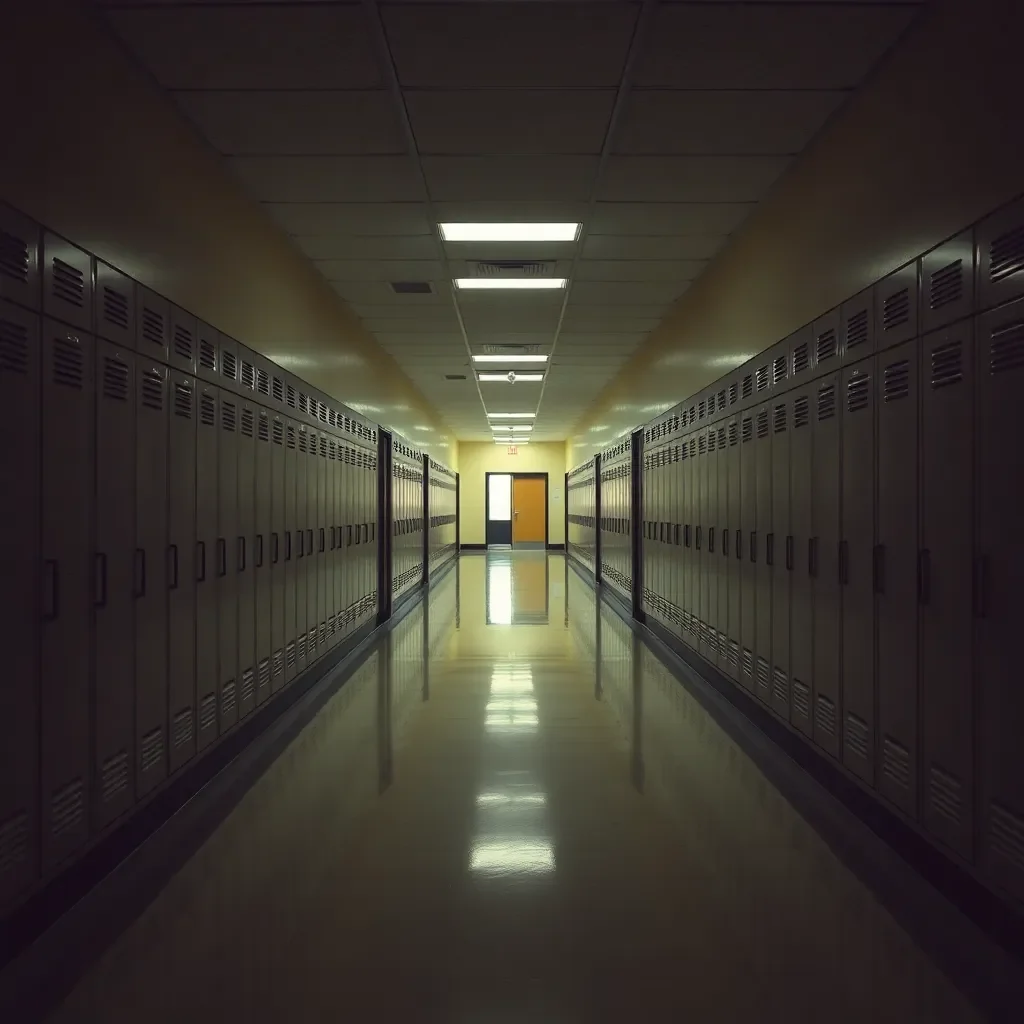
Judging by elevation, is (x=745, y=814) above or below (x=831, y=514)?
below

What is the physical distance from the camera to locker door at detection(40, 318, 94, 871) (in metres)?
2.42

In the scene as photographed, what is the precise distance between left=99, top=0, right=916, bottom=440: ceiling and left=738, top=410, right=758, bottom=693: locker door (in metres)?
1.51

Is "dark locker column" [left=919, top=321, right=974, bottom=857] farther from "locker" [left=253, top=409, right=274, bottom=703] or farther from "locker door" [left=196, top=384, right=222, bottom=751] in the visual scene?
"locker" [left=253, top=409, right=274, bottom=703]

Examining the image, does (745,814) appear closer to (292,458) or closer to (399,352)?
(292,458)

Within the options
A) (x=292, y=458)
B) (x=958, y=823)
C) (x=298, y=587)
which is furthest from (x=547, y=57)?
(x=298, y=587)

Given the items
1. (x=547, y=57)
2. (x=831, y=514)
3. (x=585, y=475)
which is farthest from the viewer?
(x=585, y=475)

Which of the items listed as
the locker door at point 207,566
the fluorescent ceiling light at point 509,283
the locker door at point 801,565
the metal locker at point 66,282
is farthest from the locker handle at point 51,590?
the fluorescent ceiling light at point 509,283

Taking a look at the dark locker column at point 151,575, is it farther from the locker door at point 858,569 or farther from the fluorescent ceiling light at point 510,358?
the fluorescent ceiling light at point 510,358

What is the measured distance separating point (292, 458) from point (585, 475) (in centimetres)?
1104

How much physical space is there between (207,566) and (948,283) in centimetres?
333

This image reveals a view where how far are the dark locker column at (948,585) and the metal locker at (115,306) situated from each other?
9.58ft

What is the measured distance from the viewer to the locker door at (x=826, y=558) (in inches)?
139

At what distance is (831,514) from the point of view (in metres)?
3.60

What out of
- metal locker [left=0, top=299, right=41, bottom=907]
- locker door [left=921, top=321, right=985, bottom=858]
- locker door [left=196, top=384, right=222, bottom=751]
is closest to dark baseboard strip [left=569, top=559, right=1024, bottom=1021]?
locker door [left=921, top=321, right=985, bottom=858]
